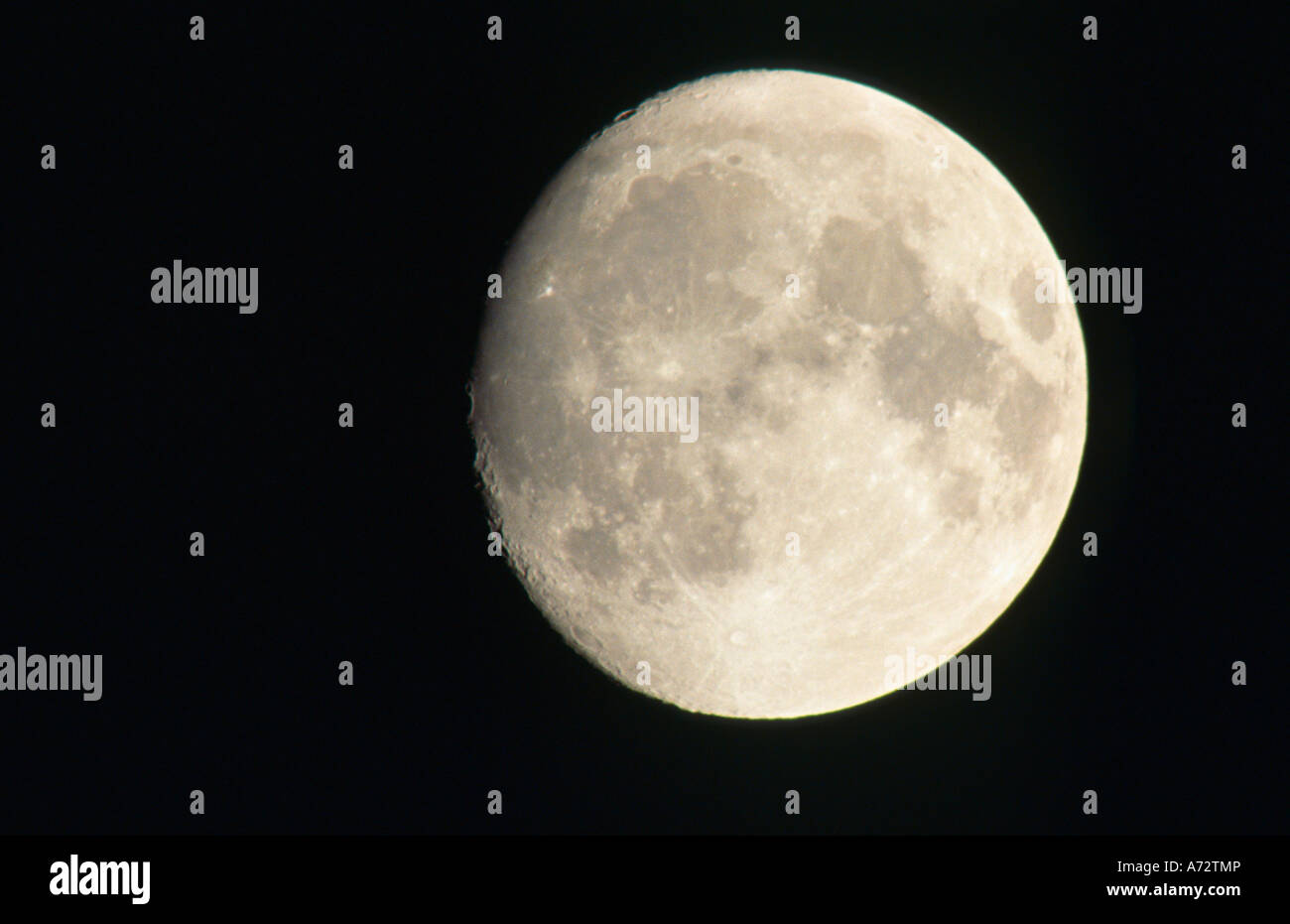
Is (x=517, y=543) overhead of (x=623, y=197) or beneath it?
beneath

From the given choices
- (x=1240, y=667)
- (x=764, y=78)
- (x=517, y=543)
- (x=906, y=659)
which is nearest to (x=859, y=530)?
(x=906, y=659)

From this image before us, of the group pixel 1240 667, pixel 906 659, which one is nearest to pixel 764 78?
pixel 906 659

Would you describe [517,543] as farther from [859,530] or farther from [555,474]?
[859,530]

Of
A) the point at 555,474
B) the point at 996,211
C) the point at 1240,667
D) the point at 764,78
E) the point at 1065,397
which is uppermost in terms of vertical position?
the point at 764,78

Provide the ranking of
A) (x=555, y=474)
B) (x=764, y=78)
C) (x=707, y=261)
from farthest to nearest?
1. (x=764, y=78)
2. (x=555, y=474)
3. (x=707, y=261)

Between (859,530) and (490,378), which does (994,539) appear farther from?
(490,378)

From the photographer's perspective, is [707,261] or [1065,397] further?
[1065,397]

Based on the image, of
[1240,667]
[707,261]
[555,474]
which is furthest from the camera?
[1240,667]
